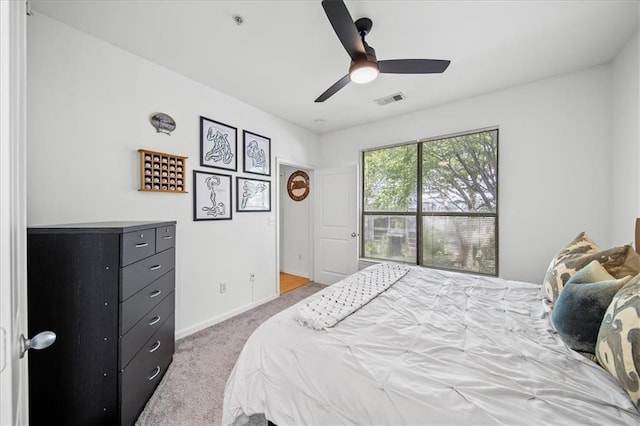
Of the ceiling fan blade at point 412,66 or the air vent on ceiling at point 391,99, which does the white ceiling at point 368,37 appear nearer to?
the air vent on ceiling at point 391,99

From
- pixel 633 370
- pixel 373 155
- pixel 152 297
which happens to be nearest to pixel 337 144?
pixel 373 155

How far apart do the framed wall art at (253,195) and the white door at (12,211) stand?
2.31 meters

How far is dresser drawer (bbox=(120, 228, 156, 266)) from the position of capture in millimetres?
1345

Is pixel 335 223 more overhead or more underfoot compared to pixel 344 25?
more underfoot

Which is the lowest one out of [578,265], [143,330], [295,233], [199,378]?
[199,378]

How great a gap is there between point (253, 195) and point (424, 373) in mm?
2786

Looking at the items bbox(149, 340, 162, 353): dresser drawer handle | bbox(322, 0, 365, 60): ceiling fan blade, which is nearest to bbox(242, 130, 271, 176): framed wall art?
bbox(322, 0, 365, 60): ceiling fan blade

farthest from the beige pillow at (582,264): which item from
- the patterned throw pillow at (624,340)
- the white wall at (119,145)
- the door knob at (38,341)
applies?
the white wall at (119,145)

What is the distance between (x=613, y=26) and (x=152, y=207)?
160 inches

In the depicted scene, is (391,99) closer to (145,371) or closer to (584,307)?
(584,307)

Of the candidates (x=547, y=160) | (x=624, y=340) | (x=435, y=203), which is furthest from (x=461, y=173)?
(x=624, y=340)

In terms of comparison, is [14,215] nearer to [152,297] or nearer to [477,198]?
[152,297]

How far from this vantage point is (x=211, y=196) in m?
2.74

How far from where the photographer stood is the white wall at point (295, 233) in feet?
15.2
